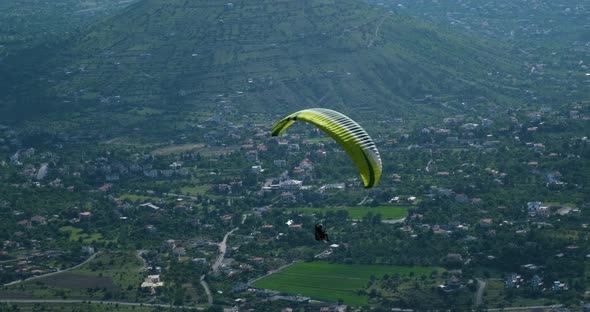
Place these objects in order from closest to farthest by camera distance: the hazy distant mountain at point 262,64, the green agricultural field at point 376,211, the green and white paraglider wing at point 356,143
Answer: the green and white paraglider wing at point 356,143 → the green agricultural field at point 376,211 → the hazy distant mountain at point 262,64

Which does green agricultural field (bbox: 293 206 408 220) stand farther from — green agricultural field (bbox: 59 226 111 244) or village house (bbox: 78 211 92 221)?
village house (bbox: 78 211 92 221)

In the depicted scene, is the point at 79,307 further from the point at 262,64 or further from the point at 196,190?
the point at 262,64

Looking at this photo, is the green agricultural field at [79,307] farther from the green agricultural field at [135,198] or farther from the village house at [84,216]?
the green agricultural field at [135,198]

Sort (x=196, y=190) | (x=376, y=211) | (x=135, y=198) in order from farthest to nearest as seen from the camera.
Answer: (x=196, y=190), (x=135, y=198), (x=376, y=211)

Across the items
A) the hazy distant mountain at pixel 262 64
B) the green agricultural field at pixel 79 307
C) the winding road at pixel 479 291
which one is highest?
the hazy distant mountain at pixel 262 64

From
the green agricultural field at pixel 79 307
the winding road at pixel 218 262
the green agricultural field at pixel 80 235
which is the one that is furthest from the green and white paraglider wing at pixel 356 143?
the green agricultural field at pixel 80 235

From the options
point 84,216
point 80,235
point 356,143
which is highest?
point 356,143

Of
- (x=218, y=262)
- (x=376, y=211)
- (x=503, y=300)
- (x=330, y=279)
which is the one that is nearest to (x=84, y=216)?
(x=218, y=262)
